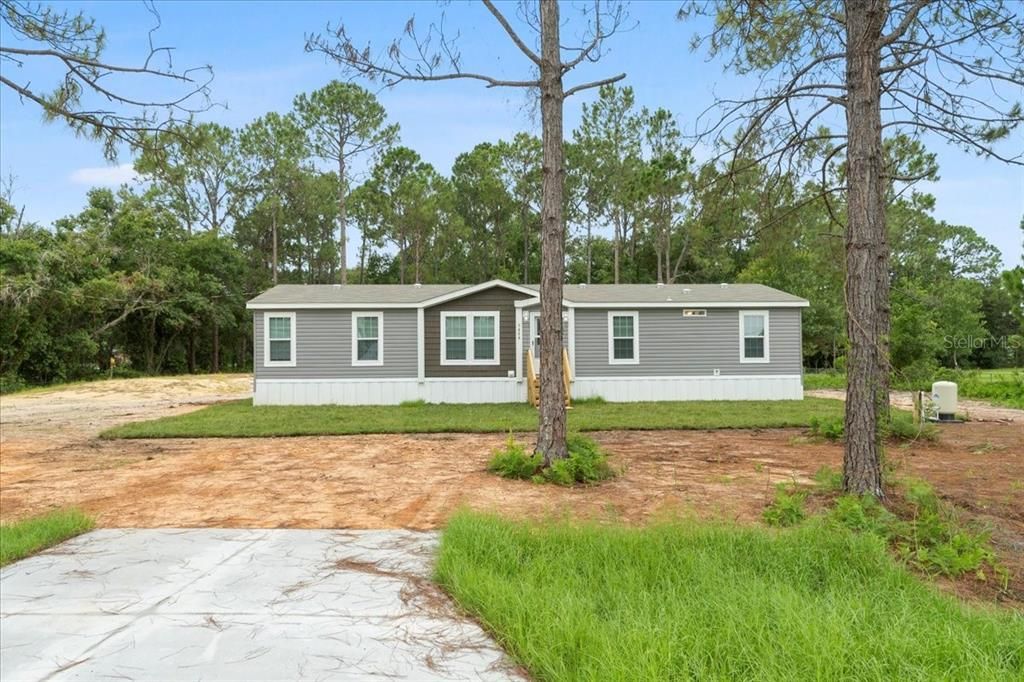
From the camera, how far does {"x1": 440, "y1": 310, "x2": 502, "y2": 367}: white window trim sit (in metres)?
15.8

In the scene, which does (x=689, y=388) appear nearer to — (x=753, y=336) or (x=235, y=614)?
(x=753, y=336)

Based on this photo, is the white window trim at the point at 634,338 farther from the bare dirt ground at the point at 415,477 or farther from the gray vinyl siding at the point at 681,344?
the bare dirt ground at the point at 415,477

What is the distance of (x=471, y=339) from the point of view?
15812mm

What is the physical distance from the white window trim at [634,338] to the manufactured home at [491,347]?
0.08 ft

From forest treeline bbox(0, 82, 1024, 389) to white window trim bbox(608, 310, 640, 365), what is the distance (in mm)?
5957

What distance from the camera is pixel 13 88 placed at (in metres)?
4.61

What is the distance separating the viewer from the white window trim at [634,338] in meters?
16.0

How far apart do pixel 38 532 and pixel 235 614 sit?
2.28m

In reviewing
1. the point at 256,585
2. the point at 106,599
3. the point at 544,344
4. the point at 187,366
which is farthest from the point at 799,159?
the point at 187,366

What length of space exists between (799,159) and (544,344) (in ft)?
11.6

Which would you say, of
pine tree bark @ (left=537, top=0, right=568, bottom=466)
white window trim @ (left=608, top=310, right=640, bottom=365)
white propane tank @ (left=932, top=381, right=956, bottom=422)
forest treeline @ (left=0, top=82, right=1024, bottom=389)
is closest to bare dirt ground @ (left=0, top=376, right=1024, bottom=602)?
white propane tank @ (left=932, top=381, right=956, bottom=422)

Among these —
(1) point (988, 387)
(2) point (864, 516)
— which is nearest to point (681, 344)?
(1) point (988, 387)

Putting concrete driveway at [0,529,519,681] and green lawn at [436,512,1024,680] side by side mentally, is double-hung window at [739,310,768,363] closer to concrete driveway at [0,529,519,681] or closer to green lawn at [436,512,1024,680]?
green lawn at [436,512,1024,680]

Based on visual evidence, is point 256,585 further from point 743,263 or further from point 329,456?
point 743,263
